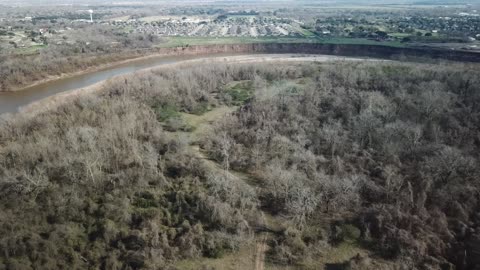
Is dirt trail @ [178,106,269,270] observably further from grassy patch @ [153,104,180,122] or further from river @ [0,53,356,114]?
river @ [0,53,356,114]

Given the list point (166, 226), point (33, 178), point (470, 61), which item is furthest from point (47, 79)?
point (470, 61)

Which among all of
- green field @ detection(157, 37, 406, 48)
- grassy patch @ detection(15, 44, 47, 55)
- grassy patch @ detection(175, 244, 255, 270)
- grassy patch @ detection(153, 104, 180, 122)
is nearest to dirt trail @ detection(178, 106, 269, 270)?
grassy patch @ detection(175, 244, 255, 270)

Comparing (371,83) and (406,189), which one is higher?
(371,83)

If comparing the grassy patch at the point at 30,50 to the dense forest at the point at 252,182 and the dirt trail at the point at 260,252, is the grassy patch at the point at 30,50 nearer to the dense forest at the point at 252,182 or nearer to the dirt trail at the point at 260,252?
the dense forest at the point at 252,182

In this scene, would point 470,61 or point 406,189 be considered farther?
point 470,61

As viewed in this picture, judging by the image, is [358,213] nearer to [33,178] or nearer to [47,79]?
[33,178]

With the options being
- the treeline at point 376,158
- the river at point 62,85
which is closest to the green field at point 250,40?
the river at point 62,85
